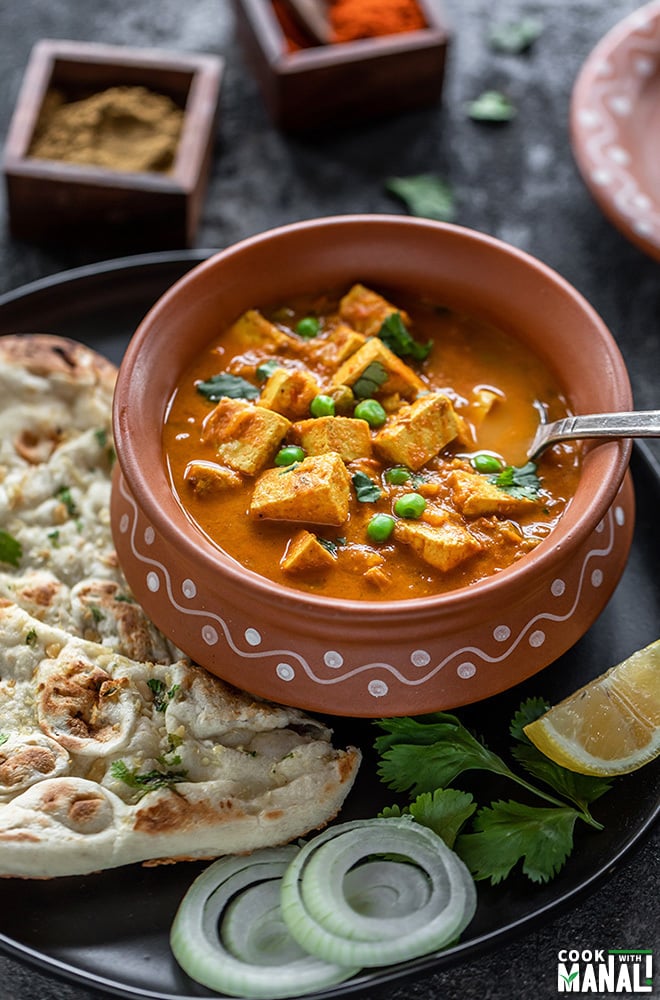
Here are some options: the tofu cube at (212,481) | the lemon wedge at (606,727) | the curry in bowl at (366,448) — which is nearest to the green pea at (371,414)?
the curry in bowl at (366,448)

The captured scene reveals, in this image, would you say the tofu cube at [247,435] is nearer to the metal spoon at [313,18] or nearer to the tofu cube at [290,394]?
the tofu cube at [290,394]

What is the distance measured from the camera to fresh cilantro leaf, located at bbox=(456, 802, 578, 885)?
3.77 meters

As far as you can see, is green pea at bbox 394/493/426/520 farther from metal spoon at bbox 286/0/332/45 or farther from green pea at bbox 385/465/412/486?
metal spoon at bbox 286/0/332/45

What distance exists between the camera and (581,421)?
414 centimetres

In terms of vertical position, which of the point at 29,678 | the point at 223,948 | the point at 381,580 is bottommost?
the point at 223,948

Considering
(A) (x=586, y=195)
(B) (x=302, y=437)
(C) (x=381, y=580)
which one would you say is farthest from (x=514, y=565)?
(A) (x=586, y=195)

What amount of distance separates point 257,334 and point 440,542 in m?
1.21

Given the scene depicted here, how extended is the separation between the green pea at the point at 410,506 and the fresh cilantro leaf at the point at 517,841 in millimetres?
969

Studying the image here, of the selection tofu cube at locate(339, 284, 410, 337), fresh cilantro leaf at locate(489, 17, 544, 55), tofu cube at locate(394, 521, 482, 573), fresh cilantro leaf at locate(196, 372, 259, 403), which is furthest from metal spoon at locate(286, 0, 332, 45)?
tofu cube at locate(394, 521, 482, 573)

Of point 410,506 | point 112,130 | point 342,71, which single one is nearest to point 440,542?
A: point 410,506

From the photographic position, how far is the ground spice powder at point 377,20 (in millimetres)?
6582

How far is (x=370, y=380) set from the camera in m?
4.38

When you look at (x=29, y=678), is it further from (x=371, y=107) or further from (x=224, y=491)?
(x=371, y=107)

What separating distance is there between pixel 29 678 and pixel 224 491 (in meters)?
0.90
